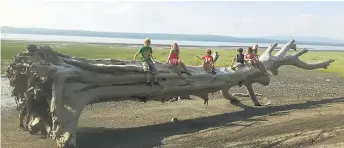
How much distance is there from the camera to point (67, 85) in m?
9.98

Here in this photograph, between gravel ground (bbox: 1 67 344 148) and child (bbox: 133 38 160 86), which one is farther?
child (bbox: 133 38 160 86)

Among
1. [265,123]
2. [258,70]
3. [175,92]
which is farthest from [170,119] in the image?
[258,70]

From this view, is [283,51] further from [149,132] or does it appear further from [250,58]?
[149,132]

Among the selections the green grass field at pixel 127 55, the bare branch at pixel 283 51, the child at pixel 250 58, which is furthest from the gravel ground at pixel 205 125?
the green grass field at pixel 127 55

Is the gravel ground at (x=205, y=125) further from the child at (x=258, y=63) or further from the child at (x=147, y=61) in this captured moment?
the child at (x=147, y=61)

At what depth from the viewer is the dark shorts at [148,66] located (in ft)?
39.2

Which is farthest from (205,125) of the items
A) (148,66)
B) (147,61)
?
(147,61)

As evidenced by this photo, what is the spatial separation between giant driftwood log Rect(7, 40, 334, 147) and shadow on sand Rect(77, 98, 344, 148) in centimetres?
92

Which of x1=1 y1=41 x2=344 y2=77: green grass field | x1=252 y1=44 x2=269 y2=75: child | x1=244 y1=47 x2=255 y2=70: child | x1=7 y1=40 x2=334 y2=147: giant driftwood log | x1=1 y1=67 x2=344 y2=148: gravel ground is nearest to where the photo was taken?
x1=7 y1=40 x2=334 y2=147: giant driftwood log

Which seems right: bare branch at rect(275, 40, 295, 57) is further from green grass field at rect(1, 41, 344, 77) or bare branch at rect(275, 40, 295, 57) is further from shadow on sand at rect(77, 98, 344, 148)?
green grass field at rect(1, 41, 344, 77)

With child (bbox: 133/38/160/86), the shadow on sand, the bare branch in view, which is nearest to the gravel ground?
the shadow on sand

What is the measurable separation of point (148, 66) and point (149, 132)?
6.19 feet

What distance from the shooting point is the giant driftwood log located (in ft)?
32.0

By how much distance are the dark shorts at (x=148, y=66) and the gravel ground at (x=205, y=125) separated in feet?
5.74
